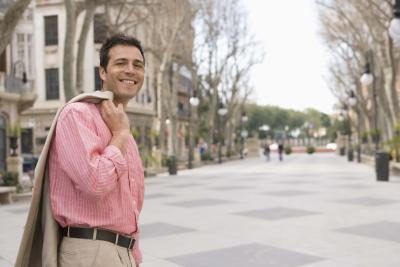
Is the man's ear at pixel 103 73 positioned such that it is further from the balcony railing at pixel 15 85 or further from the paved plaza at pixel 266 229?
the balcony railing at pixel 15 85

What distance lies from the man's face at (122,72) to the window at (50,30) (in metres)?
39.4

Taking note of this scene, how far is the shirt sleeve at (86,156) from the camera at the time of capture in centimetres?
204

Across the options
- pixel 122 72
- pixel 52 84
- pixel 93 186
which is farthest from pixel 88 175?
pixel 52 84

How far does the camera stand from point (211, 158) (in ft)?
124

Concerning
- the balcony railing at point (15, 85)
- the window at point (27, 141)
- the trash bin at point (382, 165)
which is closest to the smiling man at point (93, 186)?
the trash bin at point (382, 165)

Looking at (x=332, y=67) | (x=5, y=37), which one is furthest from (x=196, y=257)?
(x=332, y=67)

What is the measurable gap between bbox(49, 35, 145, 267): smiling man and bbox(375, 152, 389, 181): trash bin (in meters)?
16.4

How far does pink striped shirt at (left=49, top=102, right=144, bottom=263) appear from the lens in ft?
6.76

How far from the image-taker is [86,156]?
2.06 meters

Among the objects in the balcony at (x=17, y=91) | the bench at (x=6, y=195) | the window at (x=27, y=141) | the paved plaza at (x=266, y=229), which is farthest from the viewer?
the window at (x=27, y=141)

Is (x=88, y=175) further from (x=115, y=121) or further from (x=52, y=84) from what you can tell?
(x=52, y=84)

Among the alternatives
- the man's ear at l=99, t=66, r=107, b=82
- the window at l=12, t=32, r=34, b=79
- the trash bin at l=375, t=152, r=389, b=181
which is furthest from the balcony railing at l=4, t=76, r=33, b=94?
the man's ear at l=99, t=66, r=107, b=82

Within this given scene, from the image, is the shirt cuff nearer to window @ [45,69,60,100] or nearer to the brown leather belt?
the brown leather belt

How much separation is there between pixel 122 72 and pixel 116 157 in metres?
0.45
